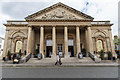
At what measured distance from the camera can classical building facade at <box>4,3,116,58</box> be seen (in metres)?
17.7

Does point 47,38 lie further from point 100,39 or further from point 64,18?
point 100,39

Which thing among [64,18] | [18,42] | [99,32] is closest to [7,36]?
[18,42]

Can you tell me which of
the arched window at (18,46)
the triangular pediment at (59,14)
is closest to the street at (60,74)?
the triangular pediment at (59,14)

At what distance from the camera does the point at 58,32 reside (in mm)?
21625

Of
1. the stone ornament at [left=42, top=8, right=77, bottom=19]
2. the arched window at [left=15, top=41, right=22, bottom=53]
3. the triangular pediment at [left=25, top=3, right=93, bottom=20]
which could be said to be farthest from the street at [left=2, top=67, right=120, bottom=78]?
the arched window at [left=15, top=41, right=22, bottom=53]

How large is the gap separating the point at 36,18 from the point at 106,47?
18.6 metres

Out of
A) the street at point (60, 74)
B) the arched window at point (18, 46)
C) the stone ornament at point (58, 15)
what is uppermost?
the stone ornament at point (58, 15)

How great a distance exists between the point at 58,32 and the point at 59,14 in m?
5.02

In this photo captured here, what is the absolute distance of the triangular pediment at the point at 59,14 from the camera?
18.3 meters

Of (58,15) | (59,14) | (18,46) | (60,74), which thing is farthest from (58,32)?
(60,74)

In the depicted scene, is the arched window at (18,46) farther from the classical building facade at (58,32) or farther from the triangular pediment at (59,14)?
the triangular pediment at (59,14)

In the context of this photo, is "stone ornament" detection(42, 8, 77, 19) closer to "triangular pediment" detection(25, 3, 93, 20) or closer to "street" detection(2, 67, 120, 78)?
"triangular pediment" detection(25, 3, 93, 20)

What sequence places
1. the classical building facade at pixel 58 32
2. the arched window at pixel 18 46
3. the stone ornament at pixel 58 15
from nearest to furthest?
the classical building facade at pixel 58 32, the stone ornament at pixel 58 15, the arched window at pixel 18 46

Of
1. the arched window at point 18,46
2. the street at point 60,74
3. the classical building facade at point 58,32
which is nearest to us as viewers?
the street at point 60,74
